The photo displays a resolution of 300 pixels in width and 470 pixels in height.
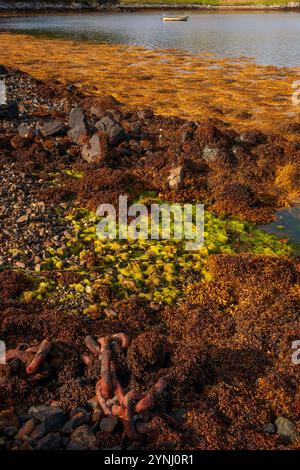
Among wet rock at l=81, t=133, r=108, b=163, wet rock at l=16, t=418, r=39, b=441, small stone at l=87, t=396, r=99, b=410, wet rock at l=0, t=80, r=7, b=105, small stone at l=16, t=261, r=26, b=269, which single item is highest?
wet rock at l=0, t=80, r=7, b=105

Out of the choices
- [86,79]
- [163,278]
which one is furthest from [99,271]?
[86,79]

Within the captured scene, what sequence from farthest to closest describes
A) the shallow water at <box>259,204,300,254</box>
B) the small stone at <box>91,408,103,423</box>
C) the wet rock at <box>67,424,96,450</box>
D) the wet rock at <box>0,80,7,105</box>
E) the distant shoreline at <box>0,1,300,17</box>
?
1. the distant shoreline at <box>0,1,300,17</box>
2. the wet rock at <box>0,80,7,105</box>
3. the shallow water at <box>259,204,300,254</box>
4. the small stone at <box>91,408,103,423</box>
5. the wet rock at <box>67,424,96,450</box>

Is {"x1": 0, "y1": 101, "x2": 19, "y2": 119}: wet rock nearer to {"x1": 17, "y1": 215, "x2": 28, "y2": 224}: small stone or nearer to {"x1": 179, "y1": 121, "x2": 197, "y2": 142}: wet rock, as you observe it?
{"x1": 179, "y1": 121, "x2": 197, "y2": 142}: wet rock

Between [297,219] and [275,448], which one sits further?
[297,219]

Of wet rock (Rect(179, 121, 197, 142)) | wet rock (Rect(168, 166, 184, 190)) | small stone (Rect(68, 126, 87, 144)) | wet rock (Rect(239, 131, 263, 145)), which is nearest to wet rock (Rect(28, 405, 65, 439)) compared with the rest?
wet rock (Rect(168, 166, 184, 190))

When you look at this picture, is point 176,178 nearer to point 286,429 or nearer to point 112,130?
point 112,130

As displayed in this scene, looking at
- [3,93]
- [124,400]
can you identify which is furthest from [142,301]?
[3,93]

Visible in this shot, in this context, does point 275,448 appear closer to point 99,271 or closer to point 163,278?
point 163,278
